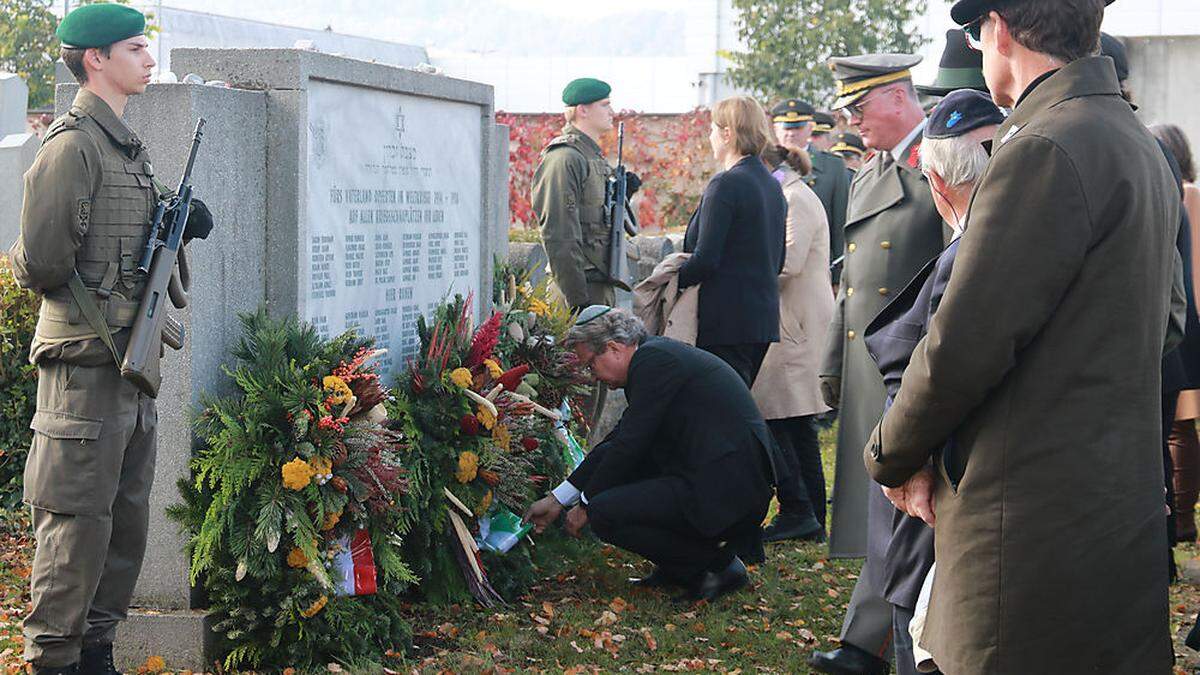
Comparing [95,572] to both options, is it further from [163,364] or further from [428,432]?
[428,432]

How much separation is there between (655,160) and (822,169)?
20.0ft

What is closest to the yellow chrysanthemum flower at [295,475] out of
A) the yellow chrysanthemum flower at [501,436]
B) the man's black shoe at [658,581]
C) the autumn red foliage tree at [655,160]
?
the yellow chrysanthemum flower at [501,436]

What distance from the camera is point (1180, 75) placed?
15375mm

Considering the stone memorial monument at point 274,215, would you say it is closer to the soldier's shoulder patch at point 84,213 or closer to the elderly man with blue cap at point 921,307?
the soldier's shoulder patch at point 84,213

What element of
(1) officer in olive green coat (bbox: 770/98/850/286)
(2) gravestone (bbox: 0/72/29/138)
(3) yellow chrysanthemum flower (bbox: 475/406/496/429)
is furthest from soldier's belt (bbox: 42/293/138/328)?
(2) gravestone (bbox: 0/72/29/138)

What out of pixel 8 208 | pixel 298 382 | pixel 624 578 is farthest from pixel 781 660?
pixel 8 208

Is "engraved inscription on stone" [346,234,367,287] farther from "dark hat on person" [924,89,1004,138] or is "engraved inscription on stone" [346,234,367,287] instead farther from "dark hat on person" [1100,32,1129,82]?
"dark hat on person" [1100,32,1129,82]

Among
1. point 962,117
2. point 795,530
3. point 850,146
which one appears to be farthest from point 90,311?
point 850,146

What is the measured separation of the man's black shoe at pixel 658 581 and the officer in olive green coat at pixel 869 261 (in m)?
0.90

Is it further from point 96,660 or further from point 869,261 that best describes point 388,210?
point 96,660

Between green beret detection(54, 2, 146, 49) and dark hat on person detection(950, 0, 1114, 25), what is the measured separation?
2491 mm

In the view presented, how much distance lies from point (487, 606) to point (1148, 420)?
11.1 ft

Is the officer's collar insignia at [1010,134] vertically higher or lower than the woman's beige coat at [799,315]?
higher

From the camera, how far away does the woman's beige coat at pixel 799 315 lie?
7.44 meters
